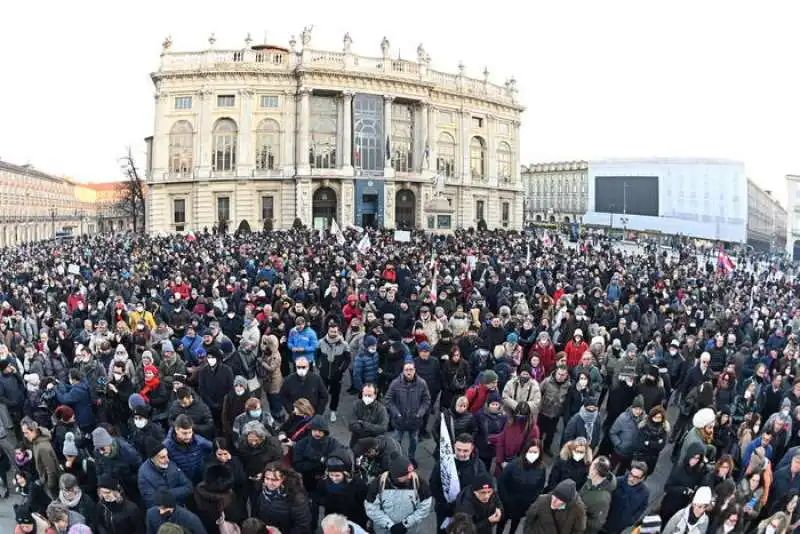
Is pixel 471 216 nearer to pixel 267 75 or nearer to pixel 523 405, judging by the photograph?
pixel 267 75

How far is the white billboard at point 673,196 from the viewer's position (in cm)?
6606

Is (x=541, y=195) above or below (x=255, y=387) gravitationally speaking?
above

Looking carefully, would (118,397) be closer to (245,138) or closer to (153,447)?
(153,447)

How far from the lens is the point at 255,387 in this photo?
8781mm

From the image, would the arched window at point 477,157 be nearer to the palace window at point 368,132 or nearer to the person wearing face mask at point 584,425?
the palace window at point 368,132

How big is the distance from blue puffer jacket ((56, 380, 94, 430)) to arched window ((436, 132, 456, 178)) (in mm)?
47073

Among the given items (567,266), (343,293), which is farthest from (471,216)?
(343,293)

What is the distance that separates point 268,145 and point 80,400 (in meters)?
42.9

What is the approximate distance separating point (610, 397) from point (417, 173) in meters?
43.9

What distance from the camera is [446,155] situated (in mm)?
55000

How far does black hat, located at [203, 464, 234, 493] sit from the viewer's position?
592cm

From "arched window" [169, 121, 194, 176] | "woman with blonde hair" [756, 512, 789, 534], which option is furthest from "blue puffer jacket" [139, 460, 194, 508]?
"arched window" [169, 121, 194, 176]

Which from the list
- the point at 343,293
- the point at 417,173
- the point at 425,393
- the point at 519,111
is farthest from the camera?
the point at 519,111

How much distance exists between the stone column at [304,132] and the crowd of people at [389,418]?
32.9m
